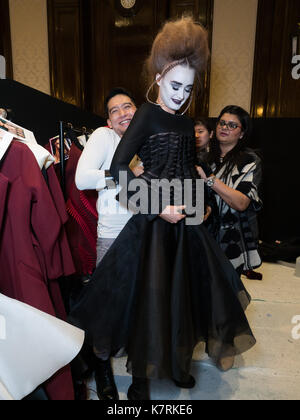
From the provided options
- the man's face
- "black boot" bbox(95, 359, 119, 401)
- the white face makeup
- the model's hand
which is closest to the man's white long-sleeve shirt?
the man's face

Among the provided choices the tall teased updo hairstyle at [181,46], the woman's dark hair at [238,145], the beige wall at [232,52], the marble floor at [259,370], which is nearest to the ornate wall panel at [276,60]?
the beige wall at [232,52]

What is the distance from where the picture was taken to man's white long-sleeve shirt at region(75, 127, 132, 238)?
37.7 inches

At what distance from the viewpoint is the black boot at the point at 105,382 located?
0.96m

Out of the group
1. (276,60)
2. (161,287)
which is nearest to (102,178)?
(161,287)

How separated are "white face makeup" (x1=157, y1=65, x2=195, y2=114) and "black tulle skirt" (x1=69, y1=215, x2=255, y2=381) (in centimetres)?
36

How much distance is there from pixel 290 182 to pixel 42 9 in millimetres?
3308

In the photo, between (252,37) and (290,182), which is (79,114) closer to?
(290,182)

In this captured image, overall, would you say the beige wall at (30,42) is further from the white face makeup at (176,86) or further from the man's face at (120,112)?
the white face makeup at (176,86)

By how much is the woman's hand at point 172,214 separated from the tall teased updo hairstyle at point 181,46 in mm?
408

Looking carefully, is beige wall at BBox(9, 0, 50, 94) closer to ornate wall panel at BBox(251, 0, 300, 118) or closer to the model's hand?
ornate wall panel at BBox(251, 0, 300, 118)

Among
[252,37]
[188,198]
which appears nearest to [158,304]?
[188,198]

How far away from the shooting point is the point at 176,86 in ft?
2.69

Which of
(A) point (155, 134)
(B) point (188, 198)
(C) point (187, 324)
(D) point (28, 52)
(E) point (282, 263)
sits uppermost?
(D) point (28, 52)

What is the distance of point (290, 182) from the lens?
8.91 ft
